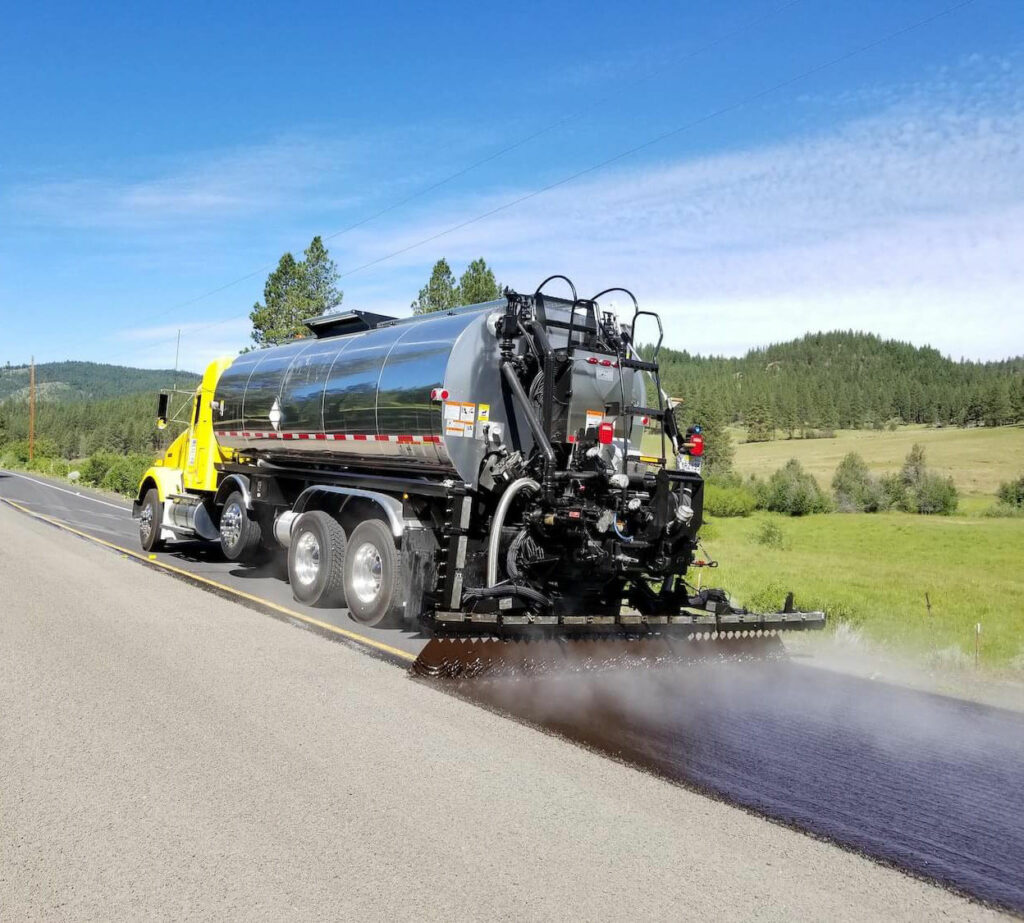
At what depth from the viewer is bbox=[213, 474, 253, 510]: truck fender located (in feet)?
39.7

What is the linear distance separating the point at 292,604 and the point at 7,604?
9.67 feet

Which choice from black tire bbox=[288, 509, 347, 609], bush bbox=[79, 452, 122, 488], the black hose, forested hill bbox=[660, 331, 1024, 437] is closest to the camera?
the black hose

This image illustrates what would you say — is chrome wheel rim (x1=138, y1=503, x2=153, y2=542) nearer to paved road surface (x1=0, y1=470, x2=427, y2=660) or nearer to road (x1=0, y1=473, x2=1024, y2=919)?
paved road surface (x1=0, y1=470, x2=427, y2=660)

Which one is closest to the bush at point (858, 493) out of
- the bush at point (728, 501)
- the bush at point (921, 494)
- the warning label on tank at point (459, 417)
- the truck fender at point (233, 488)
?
the bush at point (921, 494)

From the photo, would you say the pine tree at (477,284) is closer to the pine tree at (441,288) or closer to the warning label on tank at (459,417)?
the pine tree at (441,288)

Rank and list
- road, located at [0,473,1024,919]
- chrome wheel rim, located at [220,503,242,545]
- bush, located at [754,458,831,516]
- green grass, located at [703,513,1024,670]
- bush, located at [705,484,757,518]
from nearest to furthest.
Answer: road, located at [0,473,1024,919]
green grass, located at [703,513,1024,670]
chrome wheel rim, located at [220,503,242,545]
bush, located at [705,484,757,518]
bush, located at [754,458,831,516]

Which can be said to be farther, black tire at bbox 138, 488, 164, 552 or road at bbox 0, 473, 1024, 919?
black tire at bbox 138, 488, 164, 552

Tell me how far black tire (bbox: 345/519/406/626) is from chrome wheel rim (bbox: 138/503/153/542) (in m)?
6.50

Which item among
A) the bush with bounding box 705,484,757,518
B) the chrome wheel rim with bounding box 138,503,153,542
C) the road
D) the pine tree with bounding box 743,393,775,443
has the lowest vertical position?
the bush with bounding box 705,484,757,518

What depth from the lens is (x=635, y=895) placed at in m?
3.58

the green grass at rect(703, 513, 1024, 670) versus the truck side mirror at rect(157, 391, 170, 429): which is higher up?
the truck side mirror at rect(157, 391, 170, 429)

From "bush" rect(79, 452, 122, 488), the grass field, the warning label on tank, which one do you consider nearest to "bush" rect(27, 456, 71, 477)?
"bush" rect(79, 452, 122, 488)

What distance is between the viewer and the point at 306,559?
33.9 ft

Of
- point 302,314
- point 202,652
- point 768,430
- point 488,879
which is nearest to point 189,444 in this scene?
point 202,652
